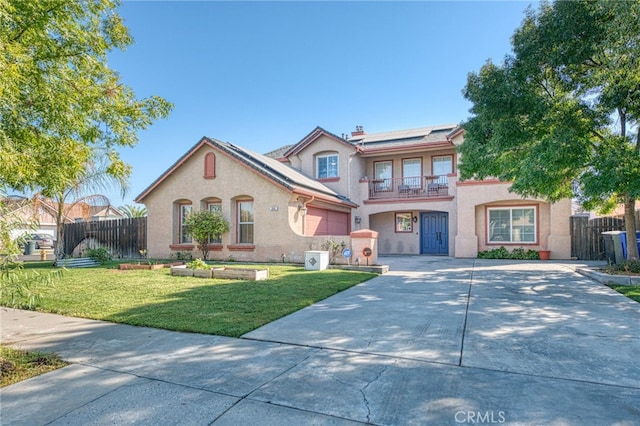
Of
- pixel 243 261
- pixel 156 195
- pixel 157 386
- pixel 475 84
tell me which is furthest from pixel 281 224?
pixel 157 386

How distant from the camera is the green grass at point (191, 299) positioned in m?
5.46

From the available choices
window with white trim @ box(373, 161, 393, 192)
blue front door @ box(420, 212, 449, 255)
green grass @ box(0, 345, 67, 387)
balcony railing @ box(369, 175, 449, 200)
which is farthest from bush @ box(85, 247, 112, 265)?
blue front door @ box(420, 212, 449, 255)

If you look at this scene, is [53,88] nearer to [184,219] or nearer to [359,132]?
[184,219]

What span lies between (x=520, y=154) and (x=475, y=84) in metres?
2.63

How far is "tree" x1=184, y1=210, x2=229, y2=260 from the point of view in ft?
52.4

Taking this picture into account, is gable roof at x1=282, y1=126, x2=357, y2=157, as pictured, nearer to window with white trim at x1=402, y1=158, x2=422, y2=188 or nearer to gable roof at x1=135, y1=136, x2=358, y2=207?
window with white trim at x1=402, y1=158, x2=422, y2=188

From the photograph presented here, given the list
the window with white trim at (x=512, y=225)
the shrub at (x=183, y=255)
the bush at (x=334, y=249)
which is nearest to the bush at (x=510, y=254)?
the window with white trim at (x=512, y=225)

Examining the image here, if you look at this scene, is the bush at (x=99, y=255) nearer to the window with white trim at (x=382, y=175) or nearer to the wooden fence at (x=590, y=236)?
the window with white trim at (x=382, y=175)

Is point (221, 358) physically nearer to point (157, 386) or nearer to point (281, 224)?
point (157, 386)

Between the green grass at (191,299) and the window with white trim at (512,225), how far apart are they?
10.7 metres

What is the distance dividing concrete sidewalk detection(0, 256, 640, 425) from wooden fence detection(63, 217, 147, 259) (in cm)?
1356

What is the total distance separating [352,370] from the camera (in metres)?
3.60

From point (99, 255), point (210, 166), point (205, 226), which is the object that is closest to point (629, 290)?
point (205, 226)

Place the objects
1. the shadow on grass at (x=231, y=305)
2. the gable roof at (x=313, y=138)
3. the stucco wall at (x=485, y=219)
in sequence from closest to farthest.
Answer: the shadow on grass at (x=231, y=305), the stucco wall at (x=485, y=219), the gable roof at (x=313, y=138)
